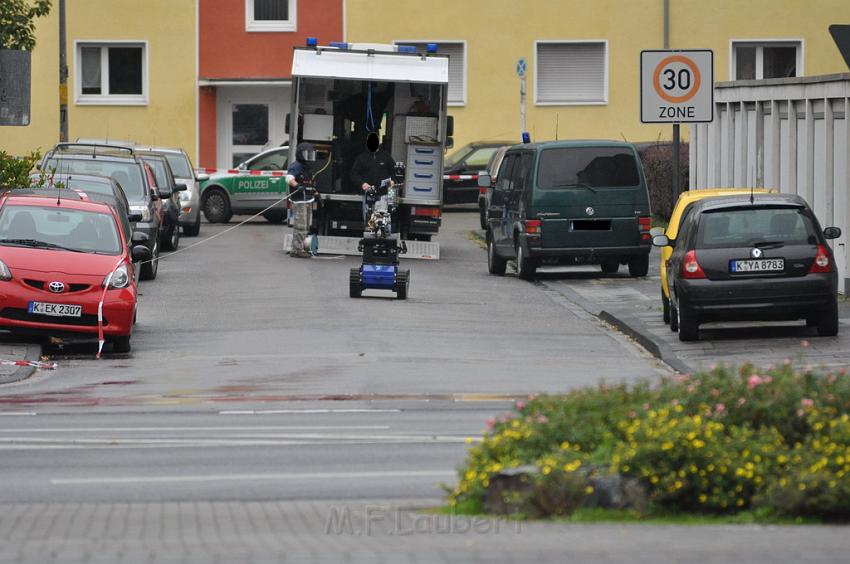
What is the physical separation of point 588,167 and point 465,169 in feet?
53.0

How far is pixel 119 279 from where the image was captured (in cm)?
1872

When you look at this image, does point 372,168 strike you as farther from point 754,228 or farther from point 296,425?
point 296,425

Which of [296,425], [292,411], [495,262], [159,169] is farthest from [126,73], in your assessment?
[296,425]

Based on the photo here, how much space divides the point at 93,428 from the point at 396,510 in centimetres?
446

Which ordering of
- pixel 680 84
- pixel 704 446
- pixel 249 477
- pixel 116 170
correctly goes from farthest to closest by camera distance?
pixel 116 170
pixel 680 84
pixel 249 477
pixel 704 446

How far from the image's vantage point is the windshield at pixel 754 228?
18.2 meters

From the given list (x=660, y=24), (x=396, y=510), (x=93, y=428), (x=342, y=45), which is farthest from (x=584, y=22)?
(x=396, y=510)

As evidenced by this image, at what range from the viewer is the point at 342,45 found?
3059cm

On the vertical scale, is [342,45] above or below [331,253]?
above

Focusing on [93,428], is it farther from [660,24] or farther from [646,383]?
[660,24]

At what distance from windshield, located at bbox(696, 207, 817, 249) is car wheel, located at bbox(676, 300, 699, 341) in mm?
688

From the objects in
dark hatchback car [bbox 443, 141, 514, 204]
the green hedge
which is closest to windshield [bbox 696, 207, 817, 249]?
the green hedge

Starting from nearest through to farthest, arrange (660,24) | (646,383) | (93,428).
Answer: (646,383) → (93,428) → (660,24)

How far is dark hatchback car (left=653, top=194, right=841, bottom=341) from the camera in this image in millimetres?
18016
